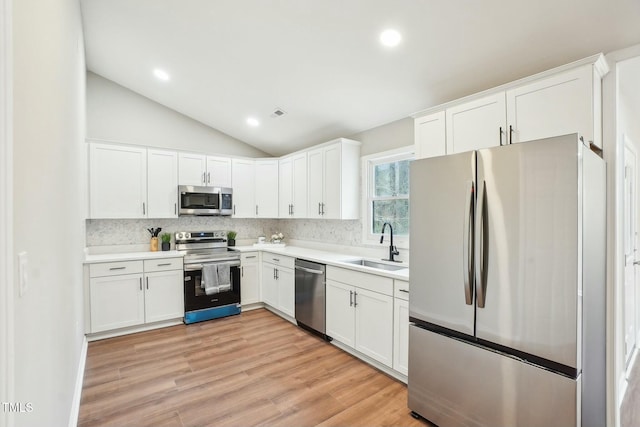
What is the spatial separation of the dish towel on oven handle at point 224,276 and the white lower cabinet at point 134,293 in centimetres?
48

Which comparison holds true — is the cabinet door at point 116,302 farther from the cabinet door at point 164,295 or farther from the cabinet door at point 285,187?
the cabinet door at point 285,187

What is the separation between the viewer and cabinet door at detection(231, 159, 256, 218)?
193 inches

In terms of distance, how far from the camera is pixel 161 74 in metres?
3.75

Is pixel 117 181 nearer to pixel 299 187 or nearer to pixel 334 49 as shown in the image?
pixel 299 187

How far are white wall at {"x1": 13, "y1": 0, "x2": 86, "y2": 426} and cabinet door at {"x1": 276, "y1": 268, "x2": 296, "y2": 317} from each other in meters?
2.41

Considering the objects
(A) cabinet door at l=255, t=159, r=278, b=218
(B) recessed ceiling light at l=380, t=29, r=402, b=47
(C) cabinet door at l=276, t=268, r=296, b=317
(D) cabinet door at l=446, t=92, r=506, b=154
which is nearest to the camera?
(D) cabinet door at l=446, t=92, r=506, b=154

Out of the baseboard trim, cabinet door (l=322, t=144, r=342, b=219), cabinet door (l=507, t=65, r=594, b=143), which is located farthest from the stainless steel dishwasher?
cabinet door (l=507, t=65, r=594, b=143)

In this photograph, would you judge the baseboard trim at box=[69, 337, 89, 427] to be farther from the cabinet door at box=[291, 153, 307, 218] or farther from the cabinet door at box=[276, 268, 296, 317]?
the cabinet door at box=[291, 153, 307, 218]

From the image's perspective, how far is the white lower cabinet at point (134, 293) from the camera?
3.54m

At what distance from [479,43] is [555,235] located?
1.45m

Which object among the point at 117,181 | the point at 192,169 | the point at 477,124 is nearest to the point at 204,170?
the point at 192,169

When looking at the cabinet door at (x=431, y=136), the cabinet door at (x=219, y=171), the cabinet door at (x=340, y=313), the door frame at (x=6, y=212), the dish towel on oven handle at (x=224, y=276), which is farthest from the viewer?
the cabinet door at (x=219, y=171)

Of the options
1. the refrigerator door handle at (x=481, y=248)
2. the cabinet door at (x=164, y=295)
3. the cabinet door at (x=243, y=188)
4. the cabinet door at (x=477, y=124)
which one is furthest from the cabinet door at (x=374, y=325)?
the cabinet door at (x=243, y=188)

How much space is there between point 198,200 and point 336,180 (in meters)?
2.02
